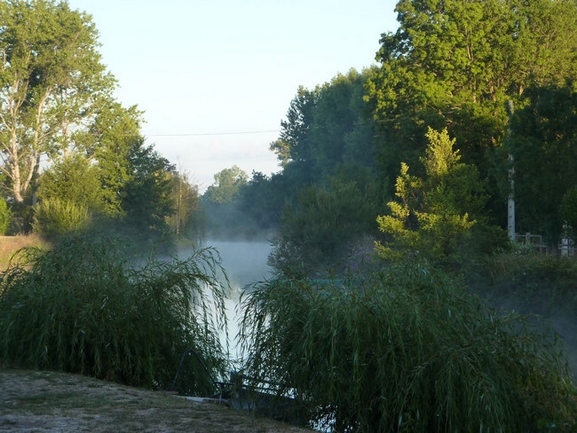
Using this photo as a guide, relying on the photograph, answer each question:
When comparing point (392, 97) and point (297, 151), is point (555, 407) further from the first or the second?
point (297, 151)

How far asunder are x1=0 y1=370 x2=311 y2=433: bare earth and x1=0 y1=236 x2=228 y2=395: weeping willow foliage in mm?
1237

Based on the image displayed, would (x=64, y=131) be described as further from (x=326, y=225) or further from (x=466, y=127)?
(x=466, y=127)

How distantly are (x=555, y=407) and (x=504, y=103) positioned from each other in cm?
3261

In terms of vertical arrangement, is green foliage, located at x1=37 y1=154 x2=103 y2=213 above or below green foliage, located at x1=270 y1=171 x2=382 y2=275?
above

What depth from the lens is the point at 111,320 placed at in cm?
1228

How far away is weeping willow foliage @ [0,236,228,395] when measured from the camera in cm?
1211

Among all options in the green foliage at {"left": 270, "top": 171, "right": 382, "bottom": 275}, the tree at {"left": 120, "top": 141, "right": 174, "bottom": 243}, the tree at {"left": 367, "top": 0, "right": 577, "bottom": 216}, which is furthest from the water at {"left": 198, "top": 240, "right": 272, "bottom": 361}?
the tree at {"left": 367, "top": 0, "right": 577, "bottom": 216}

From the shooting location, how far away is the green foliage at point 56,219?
51.0 metres

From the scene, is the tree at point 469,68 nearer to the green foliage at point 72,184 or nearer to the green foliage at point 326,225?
the green foliage at point 326,225

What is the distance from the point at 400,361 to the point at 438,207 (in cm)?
2453

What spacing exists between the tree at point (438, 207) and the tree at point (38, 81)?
29.5m

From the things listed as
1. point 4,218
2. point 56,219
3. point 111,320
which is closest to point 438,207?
point 111,320

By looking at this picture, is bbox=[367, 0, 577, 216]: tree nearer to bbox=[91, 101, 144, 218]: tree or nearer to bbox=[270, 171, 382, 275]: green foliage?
bbox=[270, 171, 382, 275]: green foliage

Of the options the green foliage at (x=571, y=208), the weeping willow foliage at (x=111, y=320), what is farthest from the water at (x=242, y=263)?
the green foliage at (x=571, y=208)
